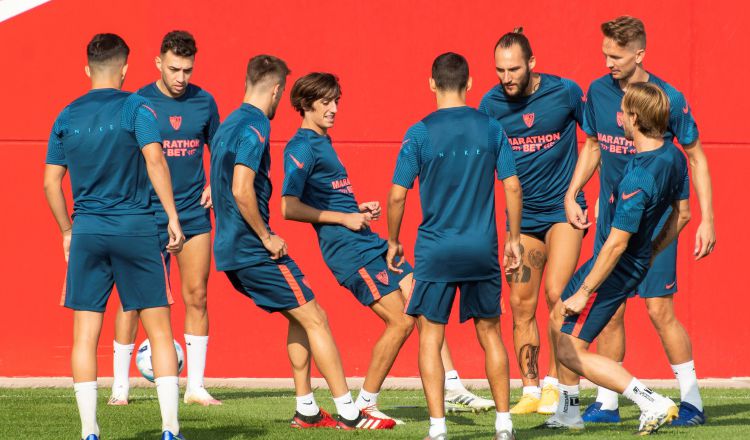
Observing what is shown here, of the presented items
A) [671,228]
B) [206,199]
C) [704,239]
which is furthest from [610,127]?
[206,199]

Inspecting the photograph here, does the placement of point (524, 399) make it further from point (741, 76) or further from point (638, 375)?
point (741, 76)

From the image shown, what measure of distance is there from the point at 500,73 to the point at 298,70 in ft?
8.84

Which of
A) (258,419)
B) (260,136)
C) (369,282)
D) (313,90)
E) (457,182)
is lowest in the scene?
(258,419)

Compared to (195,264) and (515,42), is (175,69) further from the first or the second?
(515,42)

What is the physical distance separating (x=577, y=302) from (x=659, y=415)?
0.79 metres

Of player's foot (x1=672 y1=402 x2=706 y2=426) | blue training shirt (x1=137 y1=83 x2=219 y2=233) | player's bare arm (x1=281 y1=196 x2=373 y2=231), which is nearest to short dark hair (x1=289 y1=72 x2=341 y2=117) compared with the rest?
player's bare arm (x1=281 y1=196 x2=373 y2=231)

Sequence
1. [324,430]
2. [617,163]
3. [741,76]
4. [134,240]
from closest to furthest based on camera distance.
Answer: [134,240] → [324,430] → [617,163] → [741,76]

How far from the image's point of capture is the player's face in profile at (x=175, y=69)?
8922 millimetres

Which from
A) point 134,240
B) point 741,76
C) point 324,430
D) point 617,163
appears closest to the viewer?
point 134,240

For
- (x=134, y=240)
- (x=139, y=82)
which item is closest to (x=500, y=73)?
(x=134, y=240)

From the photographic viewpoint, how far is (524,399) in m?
8.48

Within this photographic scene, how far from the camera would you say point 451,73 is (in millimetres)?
6746

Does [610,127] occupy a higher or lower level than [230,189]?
higher

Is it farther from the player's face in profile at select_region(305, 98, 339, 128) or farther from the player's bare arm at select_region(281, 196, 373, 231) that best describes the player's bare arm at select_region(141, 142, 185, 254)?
the player's face in profile at select_region(305, 98, 339, 128)
